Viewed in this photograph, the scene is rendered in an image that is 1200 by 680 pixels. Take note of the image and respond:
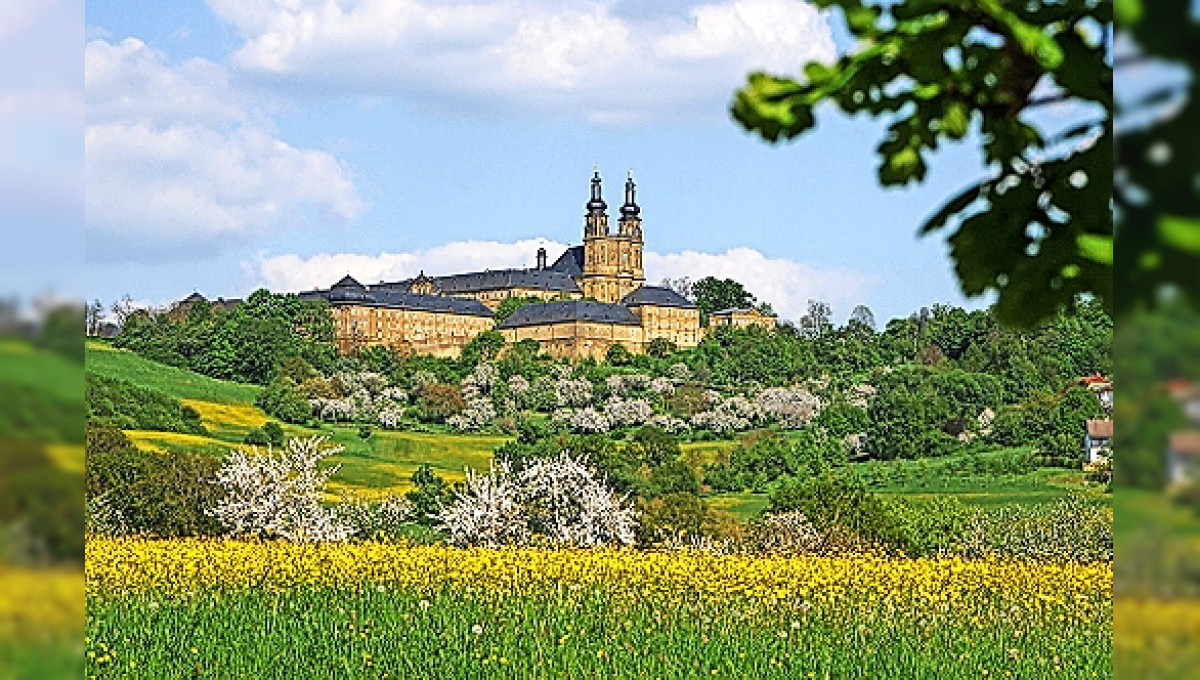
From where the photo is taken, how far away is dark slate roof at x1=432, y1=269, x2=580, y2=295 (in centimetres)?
9609

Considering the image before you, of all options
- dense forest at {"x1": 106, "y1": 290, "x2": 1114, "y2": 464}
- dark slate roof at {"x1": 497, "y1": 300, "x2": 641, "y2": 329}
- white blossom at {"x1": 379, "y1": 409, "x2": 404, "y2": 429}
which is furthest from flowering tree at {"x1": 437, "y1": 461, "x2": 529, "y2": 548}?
dark slate roof at {"x1": 497, "y1": 300, "x2": 641, "y2": 329}

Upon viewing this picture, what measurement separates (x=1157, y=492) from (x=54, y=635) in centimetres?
86

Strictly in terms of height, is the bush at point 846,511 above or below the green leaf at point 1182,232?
below

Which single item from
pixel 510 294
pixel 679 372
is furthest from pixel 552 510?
pixel 510 294

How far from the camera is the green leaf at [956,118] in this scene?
56.4 inches

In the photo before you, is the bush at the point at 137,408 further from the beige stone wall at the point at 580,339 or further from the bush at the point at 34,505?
the bush at the point at 34,505

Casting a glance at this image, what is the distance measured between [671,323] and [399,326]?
1516 centimetres

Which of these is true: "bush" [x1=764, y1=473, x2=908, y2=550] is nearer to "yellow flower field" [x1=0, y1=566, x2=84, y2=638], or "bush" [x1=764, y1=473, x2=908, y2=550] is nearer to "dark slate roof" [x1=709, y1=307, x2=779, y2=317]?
"yellow flower field" [x1=0, y1=566, x2=84, y2=638]

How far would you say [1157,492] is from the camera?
2.48 ft

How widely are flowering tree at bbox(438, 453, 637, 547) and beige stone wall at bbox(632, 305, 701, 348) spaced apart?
2498 inches

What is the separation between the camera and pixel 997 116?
146cm

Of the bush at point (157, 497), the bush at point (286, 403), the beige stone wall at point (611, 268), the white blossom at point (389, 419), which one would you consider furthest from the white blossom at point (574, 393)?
the beige stone wall at point (611, 268)

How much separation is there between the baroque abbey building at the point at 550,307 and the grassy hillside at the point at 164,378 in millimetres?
17207

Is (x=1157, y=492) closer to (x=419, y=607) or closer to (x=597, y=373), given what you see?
(x=419, y=607)
